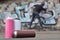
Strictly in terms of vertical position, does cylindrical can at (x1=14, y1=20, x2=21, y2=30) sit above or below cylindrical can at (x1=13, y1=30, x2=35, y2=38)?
above

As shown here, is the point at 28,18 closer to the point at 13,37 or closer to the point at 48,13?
the point at 48,13

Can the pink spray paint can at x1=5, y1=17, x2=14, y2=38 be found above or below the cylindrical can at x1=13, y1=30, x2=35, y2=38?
above

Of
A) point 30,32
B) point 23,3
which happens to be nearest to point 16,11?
point 23,3

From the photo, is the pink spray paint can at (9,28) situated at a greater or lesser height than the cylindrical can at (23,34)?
greater

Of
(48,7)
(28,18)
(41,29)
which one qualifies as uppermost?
(48,7)

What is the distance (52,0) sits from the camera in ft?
15.9

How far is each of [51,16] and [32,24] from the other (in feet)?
1.84

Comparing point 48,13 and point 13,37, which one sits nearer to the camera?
point 13,37

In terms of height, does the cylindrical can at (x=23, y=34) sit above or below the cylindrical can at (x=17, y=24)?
below

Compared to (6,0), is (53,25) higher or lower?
lower

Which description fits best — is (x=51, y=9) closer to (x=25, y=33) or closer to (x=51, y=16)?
(x=51, y=16)

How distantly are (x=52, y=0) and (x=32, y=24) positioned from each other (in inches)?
33.5

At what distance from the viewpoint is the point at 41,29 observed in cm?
480

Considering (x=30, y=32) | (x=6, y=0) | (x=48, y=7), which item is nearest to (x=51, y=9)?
(x=48, y=7)
